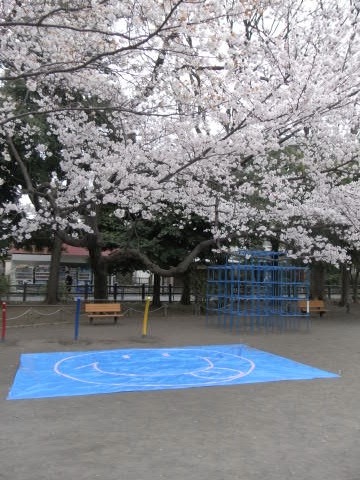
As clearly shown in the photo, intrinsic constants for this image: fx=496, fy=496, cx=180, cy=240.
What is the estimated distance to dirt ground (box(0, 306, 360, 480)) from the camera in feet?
15.9

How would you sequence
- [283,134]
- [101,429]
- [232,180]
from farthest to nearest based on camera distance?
[232,180], [283,134], [101,429]

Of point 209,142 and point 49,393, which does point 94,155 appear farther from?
point 49,393

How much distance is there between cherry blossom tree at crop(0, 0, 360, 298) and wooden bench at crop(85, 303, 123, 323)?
455 cm

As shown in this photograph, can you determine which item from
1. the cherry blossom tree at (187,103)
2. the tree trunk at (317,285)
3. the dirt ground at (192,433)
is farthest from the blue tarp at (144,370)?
the tree trunk at (317,285)

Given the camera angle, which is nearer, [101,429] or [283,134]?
[101,429]

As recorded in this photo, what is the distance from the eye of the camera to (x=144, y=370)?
32.4 ft

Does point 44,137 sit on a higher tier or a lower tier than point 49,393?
higher

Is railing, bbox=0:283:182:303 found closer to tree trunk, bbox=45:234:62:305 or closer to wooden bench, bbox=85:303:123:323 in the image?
tree trunk, bbox=45:234:62:305

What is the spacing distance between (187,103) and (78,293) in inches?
878

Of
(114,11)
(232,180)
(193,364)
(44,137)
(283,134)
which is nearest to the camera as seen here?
(114,11)

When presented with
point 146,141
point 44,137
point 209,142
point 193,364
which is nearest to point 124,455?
point 193,364

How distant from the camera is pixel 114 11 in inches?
268

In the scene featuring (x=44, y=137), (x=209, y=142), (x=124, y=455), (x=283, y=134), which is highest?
(x=44, y=137)

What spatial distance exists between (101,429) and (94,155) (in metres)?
8.57
